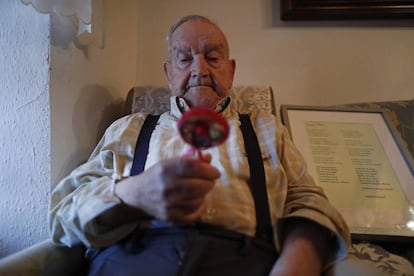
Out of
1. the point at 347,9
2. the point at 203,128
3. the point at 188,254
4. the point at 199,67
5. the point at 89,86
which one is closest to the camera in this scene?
the point at 203,128

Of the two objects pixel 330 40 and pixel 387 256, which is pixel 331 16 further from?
pixel 387 256

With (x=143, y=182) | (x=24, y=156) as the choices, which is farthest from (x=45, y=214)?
(x=143, y=182)

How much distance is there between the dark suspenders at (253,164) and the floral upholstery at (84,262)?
0.18 metres

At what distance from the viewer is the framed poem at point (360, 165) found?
103 centimetres

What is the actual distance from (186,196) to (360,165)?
0.77 metres

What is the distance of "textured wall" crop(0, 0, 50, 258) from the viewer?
94cm

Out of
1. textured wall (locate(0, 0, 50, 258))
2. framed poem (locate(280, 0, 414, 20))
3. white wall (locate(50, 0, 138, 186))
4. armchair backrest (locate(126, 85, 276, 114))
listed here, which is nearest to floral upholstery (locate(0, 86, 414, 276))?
armchair backrest (locate(126, 85, 276, 114))

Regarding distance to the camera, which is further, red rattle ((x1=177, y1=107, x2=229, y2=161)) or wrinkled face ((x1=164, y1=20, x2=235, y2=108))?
wrinkled face ((x1=164, y1=20, x2=235, y2=108))

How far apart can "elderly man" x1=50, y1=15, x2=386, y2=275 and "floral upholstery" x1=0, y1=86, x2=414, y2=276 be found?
4 centimetres

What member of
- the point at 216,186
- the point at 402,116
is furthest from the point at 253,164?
the point at 402,116

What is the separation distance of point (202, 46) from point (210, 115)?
47 centimetres

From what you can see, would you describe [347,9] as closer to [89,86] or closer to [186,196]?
[89,86]

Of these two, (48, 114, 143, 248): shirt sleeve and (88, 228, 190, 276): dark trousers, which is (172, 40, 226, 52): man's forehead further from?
(88, 228, 190, 276): dark trousers

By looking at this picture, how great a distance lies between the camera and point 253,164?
2.70 feet
